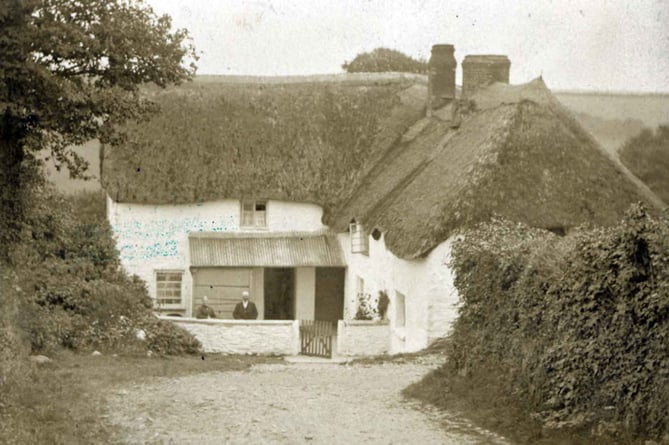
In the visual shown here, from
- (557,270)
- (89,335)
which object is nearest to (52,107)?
(89,335)

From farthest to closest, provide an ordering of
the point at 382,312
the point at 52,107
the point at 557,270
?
1. the point at 382,312
2. the point at 52,107
3. the point at 557,270

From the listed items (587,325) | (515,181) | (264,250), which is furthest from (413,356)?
(264,250)

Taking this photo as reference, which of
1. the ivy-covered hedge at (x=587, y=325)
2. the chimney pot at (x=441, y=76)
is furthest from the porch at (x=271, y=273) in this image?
the ivy-covered hedge at (x=587, y=325)

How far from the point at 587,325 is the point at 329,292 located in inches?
841

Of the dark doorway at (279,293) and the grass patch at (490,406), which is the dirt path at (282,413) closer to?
the grass patch at (490,406)

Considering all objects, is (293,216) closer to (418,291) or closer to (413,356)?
(418,291)

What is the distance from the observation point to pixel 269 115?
3216 cm

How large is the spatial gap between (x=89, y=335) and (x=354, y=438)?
396 inches

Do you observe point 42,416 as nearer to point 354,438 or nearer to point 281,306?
point 354,438

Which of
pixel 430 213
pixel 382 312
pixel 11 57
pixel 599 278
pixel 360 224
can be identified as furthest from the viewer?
pixel 360 224

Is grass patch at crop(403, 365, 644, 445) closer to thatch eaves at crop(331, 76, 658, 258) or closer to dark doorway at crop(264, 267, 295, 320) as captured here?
thatch eaves at crop(331, 76, 658, 258)

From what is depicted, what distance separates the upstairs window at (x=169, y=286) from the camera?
100 feet

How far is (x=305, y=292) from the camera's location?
30672mm

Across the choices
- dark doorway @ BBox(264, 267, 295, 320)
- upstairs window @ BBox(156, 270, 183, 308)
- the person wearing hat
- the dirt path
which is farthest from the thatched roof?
the dirt path
